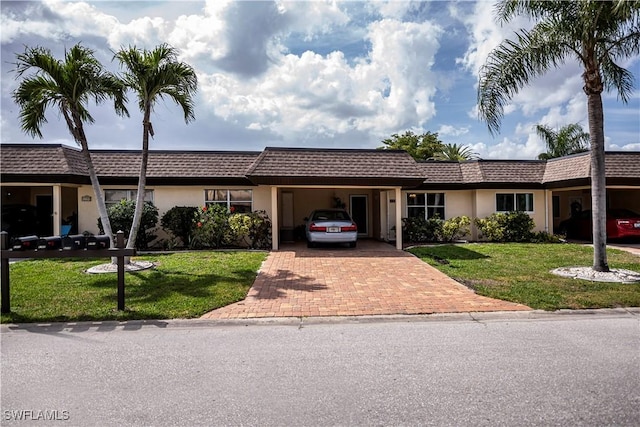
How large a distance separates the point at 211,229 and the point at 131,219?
2.78 metres

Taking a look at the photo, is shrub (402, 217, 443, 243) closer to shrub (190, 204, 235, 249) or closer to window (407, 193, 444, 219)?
window (407, 193, 444, 219)

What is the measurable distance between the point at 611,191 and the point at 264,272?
20631 millimetres

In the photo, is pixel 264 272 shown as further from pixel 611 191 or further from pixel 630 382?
pixel 611 191

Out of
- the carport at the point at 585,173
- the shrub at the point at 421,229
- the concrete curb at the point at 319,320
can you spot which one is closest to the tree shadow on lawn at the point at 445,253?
the shrub at the point at 421,229

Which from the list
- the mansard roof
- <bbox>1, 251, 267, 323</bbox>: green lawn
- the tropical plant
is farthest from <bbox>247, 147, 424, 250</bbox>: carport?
the tropical plant

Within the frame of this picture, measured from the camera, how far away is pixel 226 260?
457 inches

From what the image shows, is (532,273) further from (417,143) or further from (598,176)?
(417,143)

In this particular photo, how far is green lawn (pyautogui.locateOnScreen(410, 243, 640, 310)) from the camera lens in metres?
7.01

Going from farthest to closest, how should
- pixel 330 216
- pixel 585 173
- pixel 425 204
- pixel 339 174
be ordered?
pixel 425 204, pixel 585 173, pixel 330 216, pixel 339 174

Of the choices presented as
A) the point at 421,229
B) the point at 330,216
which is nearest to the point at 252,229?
the point at 330,216

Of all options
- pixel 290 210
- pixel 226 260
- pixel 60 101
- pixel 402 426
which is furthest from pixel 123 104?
pixel 402 426

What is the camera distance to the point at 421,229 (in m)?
16.8

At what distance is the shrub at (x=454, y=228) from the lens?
16.8 meters

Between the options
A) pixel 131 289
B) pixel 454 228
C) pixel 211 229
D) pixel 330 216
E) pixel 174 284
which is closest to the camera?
pixel 131 289
